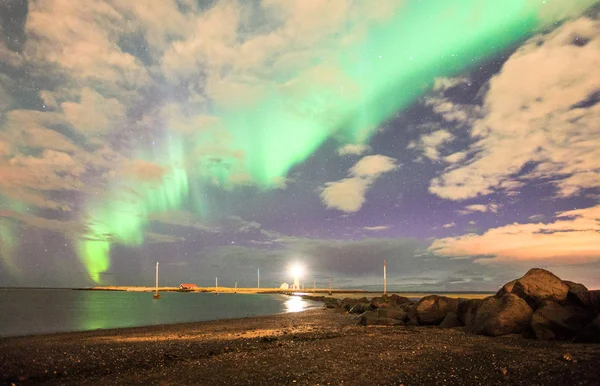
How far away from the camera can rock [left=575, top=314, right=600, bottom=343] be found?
16.8 metres

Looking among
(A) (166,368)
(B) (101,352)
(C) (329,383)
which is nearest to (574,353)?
(C) (329,383)

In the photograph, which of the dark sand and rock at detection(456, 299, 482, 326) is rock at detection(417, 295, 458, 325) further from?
the dark sand

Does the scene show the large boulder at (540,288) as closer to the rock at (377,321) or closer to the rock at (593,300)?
the rock at (593,300)

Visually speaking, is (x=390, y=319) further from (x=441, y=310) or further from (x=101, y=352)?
(x=101, y=352)

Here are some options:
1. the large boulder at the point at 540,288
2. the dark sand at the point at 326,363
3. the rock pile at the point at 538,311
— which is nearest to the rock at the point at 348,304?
the rock pile at the point at 538,311

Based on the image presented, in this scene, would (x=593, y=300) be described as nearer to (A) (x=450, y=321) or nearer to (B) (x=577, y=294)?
(B) (x=577, y=294)

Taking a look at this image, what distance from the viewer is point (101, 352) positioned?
68.3ft

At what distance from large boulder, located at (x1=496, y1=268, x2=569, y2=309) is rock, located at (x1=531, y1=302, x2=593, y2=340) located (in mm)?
1801

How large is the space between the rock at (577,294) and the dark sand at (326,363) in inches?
154

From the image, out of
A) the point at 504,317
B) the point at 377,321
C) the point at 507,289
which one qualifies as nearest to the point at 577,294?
the point at 504,317

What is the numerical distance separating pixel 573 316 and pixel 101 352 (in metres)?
26.6

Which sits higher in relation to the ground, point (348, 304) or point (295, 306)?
point (348, 304)

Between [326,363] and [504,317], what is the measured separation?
42.6 ft

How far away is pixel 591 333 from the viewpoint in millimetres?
16906
